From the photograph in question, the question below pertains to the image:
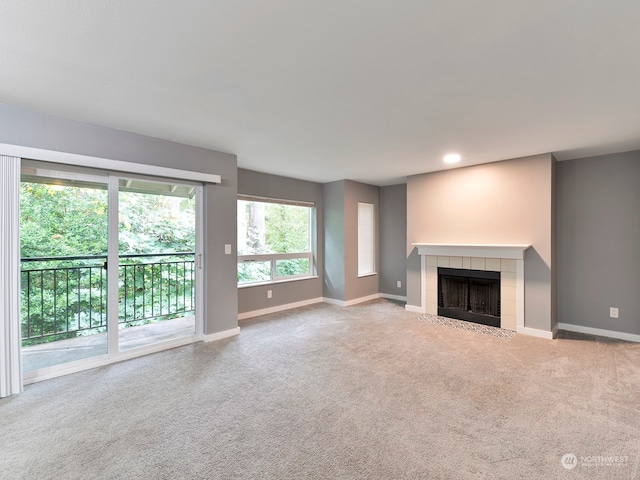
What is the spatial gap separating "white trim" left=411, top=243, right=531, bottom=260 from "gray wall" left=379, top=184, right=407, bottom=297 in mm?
1037

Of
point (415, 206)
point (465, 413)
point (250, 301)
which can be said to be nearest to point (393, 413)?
point (465, 413)

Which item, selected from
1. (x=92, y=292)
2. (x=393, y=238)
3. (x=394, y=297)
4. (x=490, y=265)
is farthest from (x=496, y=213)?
(x=92, y=292)

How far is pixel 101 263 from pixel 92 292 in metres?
0.32

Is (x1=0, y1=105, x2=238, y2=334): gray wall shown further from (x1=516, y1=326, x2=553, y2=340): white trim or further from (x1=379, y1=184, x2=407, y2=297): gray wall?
(x1=516, y1=326, x2=553, y2=340): white trim

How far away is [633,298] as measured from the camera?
145 inches

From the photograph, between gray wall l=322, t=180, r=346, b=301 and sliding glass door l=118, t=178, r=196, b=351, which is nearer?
sliding glass door l=118, t=178, r=196, b=351

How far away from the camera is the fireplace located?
430cm

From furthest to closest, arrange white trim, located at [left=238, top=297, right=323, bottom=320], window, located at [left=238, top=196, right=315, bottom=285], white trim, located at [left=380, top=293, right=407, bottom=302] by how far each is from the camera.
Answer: white trim, located at [left=380, top=293, right=407, bottom=302]
window, located at [left=238, top=196, right=315, bottom=285]
white trim, located at [left=238, top=297, right=323, bottom=320]

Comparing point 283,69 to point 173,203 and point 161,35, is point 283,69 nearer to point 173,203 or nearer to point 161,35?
point 161,35

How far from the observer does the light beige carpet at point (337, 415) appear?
5.49 ft

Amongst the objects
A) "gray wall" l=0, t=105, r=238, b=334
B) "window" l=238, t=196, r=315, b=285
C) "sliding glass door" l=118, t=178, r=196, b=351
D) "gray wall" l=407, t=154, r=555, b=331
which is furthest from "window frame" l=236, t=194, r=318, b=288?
"gray wall" l=407, t=154, r=555, b=331

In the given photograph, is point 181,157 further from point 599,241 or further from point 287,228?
point 599,241

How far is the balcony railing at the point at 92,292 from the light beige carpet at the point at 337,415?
543 mm

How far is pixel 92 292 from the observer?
121 inches
